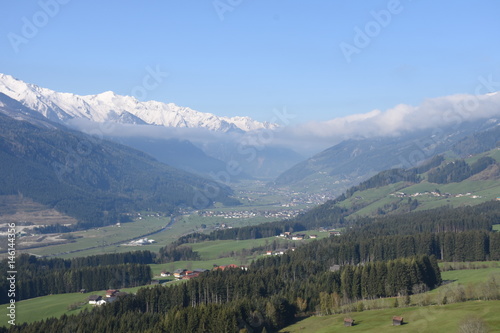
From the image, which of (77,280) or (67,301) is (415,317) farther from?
(77,280)

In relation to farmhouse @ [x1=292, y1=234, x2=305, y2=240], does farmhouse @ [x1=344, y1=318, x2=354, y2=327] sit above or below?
below

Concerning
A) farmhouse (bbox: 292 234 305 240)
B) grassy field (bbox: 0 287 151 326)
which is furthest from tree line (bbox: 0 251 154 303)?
farmhouse (bbox: 292 234 305 240)

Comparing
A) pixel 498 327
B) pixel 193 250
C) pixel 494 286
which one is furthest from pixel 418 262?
pixel 193 250

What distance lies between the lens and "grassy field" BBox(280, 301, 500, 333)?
1919 inches

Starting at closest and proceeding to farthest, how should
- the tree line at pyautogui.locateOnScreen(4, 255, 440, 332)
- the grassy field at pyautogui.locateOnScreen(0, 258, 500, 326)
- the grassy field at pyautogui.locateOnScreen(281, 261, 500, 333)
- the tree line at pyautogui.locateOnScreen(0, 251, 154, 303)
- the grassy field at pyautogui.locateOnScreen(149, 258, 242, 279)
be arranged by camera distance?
the grassy field at pyautogui.locateOnScreen(281, 261, 500, 333)
the tree line at pyautogui.locateOnScreen(4, 255, 440, 332)
the grassy field at pyautogui.locateOnScreen(0, 258, 500, 326)
the tree line at pyautogui.locateOnScreen(0, 251, 154, 303)
the grassy field at pyautogui.locateOnScreen(149, 258, 242, 279)

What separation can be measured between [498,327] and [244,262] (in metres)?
76.7

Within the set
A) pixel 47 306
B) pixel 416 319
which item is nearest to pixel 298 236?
pixel 47 306

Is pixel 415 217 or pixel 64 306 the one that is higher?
pixel 415 217

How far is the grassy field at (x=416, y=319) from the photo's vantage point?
4875 centimetres

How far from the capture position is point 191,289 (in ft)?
254

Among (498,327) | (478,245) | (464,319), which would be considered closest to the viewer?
(498,327)

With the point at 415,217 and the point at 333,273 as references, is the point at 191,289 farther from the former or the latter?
the point at 415,217

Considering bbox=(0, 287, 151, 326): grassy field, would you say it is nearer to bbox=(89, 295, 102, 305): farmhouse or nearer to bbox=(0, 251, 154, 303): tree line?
bbox=(89, 295, 102, 305): farmhouse

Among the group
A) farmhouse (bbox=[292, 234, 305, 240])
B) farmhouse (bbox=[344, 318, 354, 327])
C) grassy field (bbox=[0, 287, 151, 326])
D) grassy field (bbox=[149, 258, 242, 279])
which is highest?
farmhouse (bbox=[292, 234, 305, 240])
